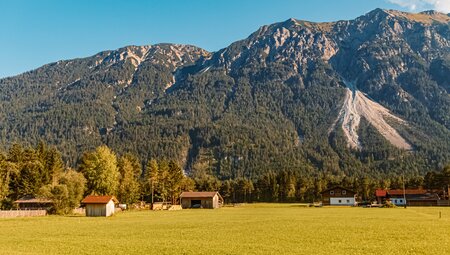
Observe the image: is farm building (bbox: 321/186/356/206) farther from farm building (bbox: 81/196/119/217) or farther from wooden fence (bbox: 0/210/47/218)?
wooden fence (bbox: 0/210/47/218)

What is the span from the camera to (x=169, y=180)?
13600cm

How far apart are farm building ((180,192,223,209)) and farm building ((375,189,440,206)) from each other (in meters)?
57.5

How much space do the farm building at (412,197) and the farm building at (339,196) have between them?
929cm

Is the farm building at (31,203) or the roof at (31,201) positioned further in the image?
the farm building at (31,203)

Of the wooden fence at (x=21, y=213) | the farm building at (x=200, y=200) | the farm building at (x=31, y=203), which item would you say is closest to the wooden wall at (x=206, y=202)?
the farm building at (x=200, y=200)

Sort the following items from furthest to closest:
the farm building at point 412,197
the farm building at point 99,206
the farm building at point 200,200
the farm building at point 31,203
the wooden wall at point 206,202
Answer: the farm building at point 412,197 < the farm building at point 200,200 < the wooden wall at point 206,202 < the farm building at point 31,203 < the farm building at point 99,206

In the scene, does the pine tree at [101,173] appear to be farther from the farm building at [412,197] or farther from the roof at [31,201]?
the farm building at [412,197]

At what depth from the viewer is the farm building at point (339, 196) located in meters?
147

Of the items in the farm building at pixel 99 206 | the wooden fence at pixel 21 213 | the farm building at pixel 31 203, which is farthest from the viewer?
the farm building at pixel 31 203

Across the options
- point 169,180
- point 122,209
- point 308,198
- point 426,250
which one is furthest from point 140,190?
point 426,250

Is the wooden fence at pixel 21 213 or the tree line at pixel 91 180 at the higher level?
the tree line at pixel 91 180

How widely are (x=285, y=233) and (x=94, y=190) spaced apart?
251 feet

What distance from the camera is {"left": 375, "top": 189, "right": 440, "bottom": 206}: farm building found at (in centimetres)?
13962

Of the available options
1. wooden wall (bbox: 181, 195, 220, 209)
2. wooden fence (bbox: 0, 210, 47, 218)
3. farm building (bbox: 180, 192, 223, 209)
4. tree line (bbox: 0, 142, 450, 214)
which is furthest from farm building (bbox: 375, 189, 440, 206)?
wooden fence (bbox: 0, 210, 47, 218)
